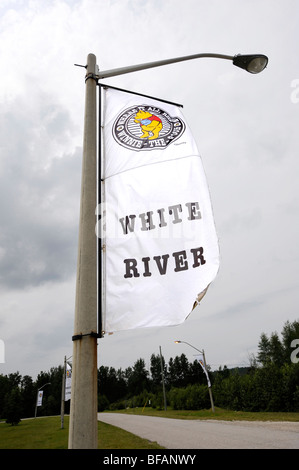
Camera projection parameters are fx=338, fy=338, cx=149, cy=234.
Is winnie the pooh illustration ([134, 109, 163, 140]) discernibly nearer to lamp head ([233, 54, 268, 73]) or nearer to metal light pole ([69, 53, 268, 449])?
metal light pole ([69, 53, 268, 449])

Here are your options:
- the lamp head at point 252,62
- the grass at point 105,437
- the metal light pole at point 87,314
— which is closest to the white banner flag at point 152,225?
the metal light pole at point 87,314

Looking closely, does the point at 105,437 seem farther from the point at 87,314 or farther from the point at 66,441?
the point at 87,314

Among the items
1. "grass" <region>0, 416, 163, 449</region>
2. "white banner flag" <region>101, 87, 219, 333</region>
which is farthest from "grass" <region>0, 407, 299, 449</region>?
"white banner flag" <region>101, 87, 219, 333</region>

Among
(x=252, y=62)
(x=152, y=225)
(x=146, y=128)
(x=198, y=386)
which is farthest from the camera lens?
(x=198, y=386)

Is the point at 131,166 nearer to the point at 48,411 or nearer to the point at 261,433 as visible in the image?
the point at 261,433

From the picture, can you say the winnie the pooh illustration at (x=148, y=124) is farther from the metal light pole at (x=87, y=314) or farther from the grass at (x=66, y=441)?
the grass at (x=66, y=441)

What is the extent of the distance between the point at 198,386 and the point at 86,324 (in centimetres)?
4815

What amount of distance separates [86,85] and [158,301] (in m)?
2.51

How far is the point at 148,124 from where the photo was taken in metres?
4.05

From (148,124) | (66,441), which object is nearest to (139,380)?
(66,441)

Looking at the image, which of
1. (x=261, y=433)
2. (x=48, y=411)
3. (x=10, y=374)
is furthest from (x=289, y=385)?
(x=10, y=374)

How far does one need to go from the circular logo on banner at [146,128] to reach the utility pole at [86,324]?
1.82ft

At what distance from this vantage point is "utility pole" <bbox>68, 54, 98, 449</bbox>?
7.62 feet

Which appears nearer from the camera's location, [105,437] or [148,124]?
[148,124]
